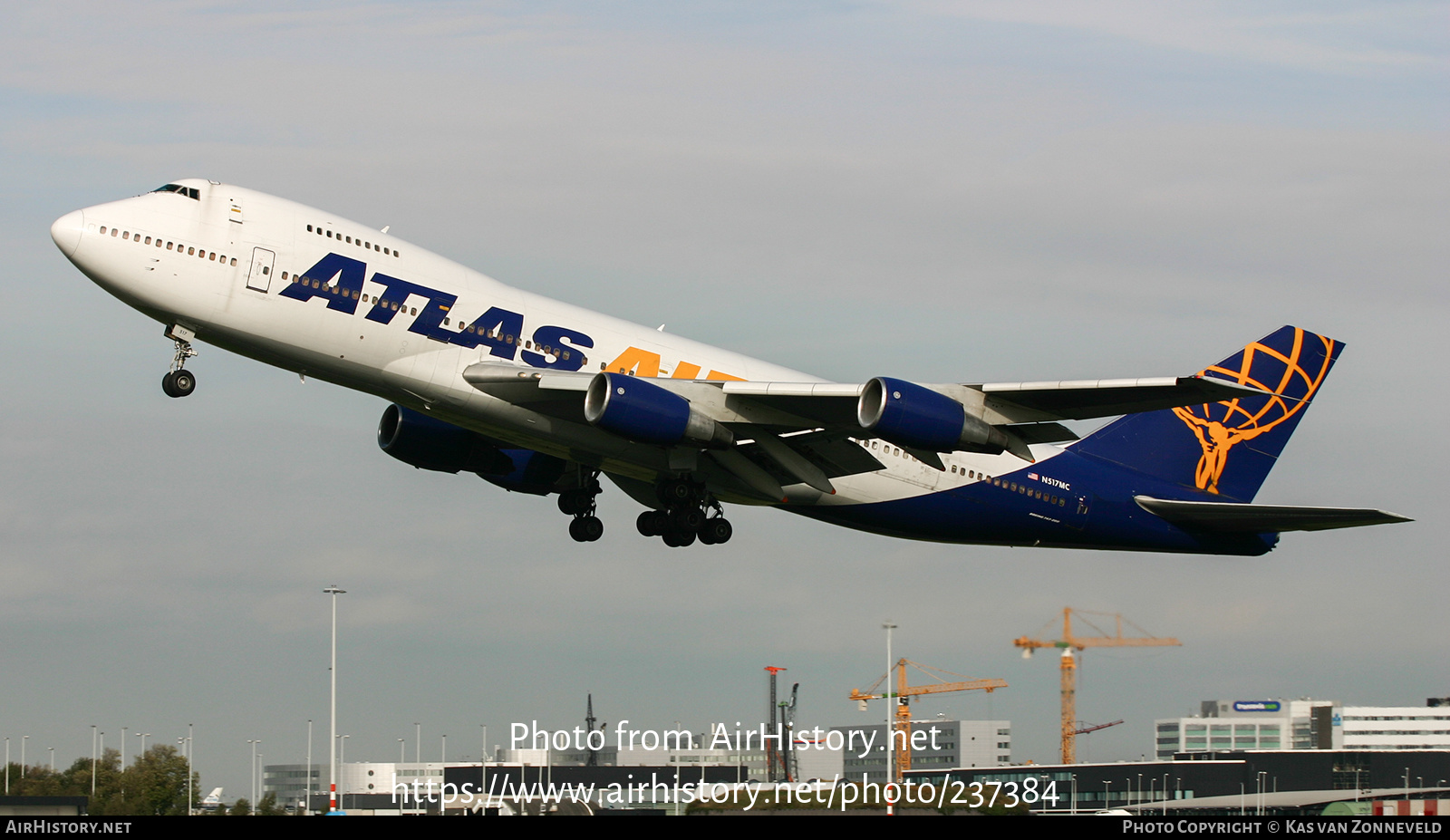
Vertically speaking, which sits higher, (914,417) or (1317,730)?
(914,417)

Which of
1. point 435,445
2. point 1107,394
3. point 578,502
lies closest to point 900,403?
point 1107,394

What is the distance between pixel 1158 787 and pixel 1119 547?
37.5 m

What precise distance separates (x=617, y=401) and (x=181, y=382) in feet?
29.3

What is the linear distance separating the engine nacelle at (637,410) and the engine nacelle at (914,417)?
3793 millimetres

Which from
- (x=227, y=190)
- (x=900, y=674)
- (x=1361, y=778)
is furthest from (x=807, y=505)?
(x=900, y=674)

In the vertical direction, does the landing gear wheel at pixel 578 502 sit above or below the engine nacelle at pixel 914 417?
below

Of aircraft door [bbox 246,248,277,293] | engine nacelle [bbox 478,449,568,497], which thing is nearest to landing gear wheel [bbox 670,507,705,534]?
engine nacelle [bbox 478,449,568,497]

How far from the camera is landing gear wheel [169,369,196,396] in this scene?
95.0 ft

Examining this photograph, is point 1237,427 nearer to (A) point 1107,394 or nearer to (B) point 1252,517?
(B) point 1252,517

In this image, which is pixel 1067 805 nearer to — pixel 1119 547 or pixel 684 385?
pixel 1119 547

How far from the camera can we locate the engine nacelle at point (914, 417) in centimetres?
2855

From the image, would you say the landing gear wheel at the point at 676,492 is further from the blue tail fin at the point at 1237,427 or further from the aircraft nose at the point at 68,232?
the aircraft nose at the point at 68,232

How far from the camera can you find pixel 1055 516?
36594 millimetres

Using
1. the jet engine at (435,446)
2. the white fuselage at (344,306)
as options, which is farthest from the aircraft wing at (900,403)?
the jet engine at (435,446)
